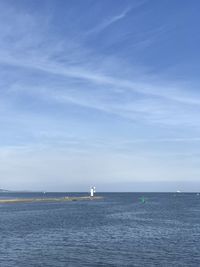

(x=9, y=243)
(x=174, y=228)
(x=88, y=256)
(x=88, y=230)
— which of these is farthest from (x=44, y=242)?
(x=174, y=228)

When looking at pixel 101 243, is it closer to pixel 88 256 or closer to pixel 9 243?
pixel 88 256

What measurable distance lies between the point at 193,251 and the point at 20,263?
91.2ft

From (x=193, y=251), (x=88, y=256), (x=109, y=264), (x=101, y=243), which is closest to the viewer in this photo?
(x=109, y=264)

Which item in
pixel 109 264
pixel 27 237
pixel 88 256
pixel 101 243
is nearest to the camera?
pixel 109 264

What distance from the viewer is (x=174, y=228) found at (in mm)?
96938

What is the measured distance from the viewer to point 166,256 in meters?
59.7

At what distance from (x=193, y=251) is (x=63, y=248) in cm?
2107

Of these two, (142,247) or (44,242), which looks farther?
(44,242)

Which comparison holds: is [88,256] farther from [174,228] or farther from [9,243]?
[174,228]

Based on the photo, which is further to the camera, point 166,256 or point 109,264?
point 166,256

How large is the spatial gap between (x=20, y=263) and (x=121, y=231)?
3781 centimetres

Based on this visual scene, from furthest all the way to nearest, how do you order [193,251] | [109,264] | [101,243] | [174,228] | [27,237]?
1. [174,228]
2. [27,237]
3. [101,243]
4. [193,251]
5. [109,264]

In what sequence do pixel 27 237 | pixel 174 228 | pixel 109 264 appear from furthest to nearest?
pixel 174 228, pixel 27 237, pixel 109 264

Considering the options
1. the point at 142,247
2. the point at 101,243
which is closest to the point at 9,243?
the point at 101,243
